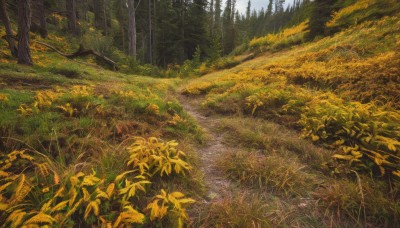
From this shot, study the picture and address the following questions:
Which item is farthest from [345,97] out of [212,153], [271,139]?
[212,153]

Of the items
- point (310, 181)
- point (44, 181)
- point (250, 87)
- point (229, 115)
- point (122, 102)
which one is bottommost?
point (310, 181)

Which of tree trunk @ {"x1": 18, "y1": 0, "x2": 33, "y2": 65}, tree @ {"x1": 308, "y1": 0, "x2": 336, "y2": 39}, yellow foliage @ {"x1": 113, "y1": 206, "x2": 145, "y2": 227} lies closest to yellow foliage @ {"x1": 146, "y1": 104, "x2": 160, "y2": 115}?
yellow foliage @ {"x1": 113, "y1": 206, "x2": 145, "y2": 227}

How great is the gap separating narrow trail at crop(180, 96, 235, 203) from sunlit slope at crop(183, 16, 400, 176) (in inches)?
53.1

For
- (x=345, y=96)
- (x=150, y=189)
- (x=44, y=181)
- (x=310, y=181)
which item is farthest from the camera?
(x=345, y=96)

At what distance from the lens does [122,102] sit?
471 centimetres

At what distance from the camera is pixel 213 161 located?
11.1 feet

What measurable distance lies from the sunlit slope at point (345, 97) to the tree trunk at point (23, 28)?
6265 mm

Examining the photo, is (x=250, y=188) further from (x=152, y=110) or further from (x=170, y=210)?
(x=152, y=110)

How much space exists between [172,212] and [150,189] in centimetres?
49

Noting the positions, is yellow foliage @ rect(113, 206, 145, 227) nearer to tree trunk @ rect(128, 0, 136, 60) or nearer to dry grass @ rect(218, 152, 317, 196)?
dry grass @ rect(218, 152, 317, 196)

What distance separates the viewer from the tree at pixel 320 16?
12086 millimetres

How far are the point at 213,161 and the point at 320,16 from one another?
13607 millimetres

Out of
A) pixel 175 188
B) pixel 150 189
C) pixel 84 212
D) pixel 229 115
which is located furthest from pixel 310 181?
pixel 229 115

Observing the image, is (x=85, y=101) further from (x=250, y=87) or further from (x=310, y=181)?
(x=250, y=87)
